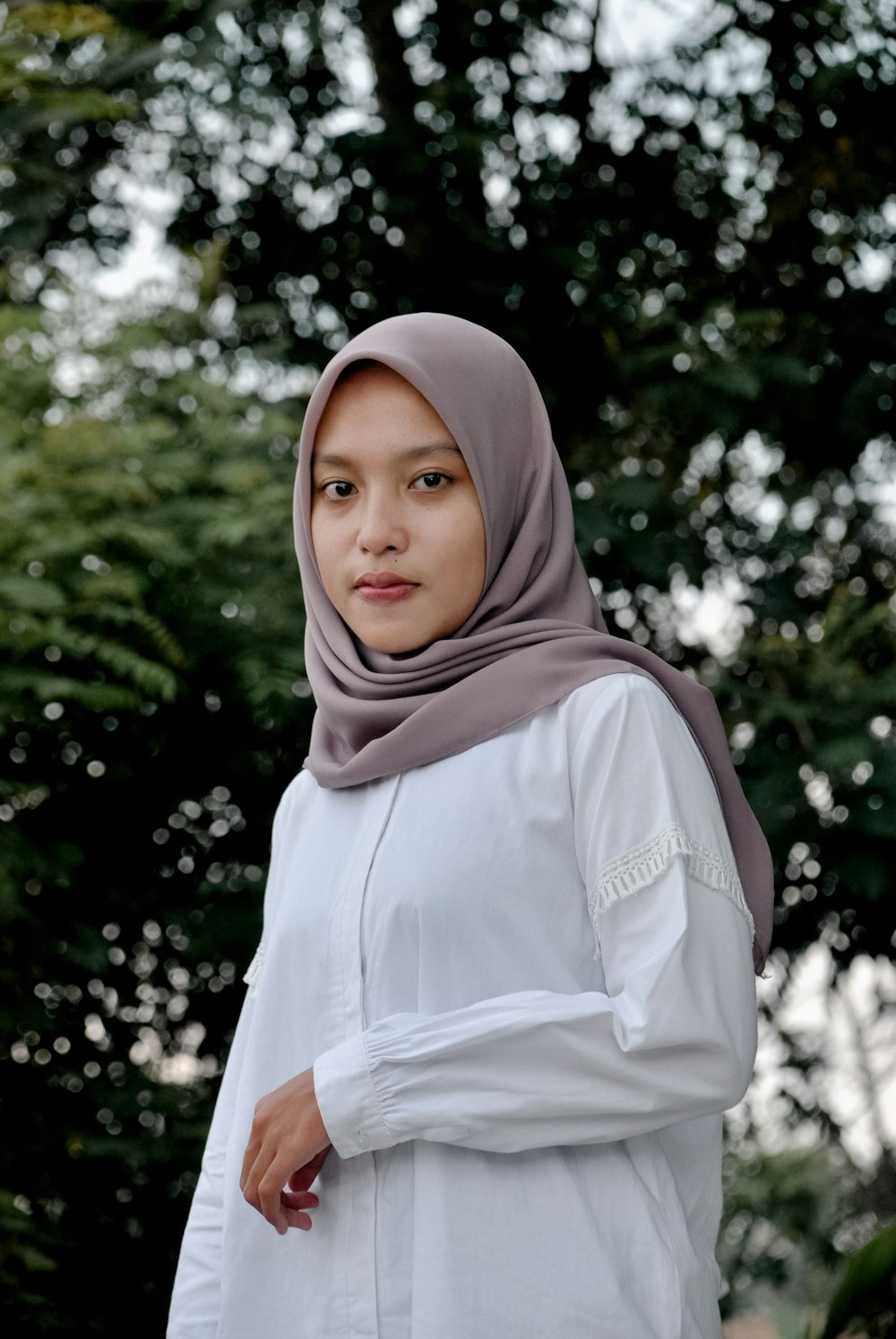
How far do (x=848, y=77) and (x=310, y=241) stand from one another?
1.63 m

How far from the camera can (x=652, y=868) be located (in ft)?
4.23

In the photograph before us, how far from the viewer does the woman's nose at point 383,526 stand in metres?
1.45

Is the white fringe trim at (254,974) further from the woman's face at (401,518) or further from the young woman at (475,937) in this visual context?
the woman's face at (401,518)

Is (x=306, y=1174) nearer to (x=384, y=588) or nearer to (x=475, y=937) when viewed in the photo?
(x=475, y=937)

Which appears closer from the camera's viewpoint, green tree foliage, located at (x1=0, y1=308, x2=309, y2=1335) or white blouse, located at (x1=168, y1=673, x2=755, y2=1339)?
white blouse, located at (x1=168, y1=673, x2=755, y2=1339)

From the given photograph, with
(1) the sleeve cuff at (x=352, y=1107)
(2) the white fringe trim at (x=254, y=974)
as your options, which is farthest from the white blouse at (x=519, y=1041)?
(2) the white fringe trim at (x=254, y=974)

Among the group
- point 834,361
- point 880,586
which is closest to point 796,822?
point 880,586

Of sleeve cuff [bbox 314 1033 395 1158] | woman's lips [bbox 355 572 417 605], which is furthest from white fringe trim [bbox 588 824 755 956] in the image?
woman's lips [bbox 355 572 417 605]

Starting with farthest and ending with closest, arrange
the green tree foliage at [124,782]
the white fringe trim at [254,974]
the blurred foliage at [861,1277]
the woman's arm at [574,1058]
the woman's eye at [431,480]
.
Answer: the green tree foliage at [124,782]
the blurred foliage at [861,1277]
the white fringe trim at [254,974]
the woman's eye at [431,480]
the woman's arm at [574,1058]

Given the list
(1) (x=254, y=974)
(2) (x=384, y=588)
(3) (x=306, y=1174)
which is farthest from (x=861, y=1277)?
(2) (x=384, y=588)

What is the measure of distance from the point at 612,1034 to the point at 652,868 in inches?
6.0

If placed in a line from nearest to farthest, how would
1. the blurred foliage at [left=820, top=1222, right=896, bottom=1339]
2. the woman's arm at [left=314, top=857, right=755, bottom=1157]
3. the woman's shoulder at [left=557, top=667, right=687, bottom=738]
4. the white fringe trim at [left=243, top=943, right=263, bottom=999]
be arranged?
the woman's arm at [left=314, top=857, right=755, bottom=1157]
the woman's shoulder at [left=557, top=667, right=687, bottom=738]
the white fringe trim at [left=243, top=943, right=263, bottom=999]
the blurred foliage at [left=820, top=1222, right=896, bottom=1339]

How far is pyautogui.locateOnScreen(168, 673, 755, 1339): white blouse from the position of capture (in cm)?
126

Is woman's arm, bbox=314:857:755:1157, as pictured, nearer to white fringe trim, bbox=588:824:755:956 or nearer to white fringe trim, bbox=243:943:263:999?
white fringe trim, bbox=588:824:755:956
